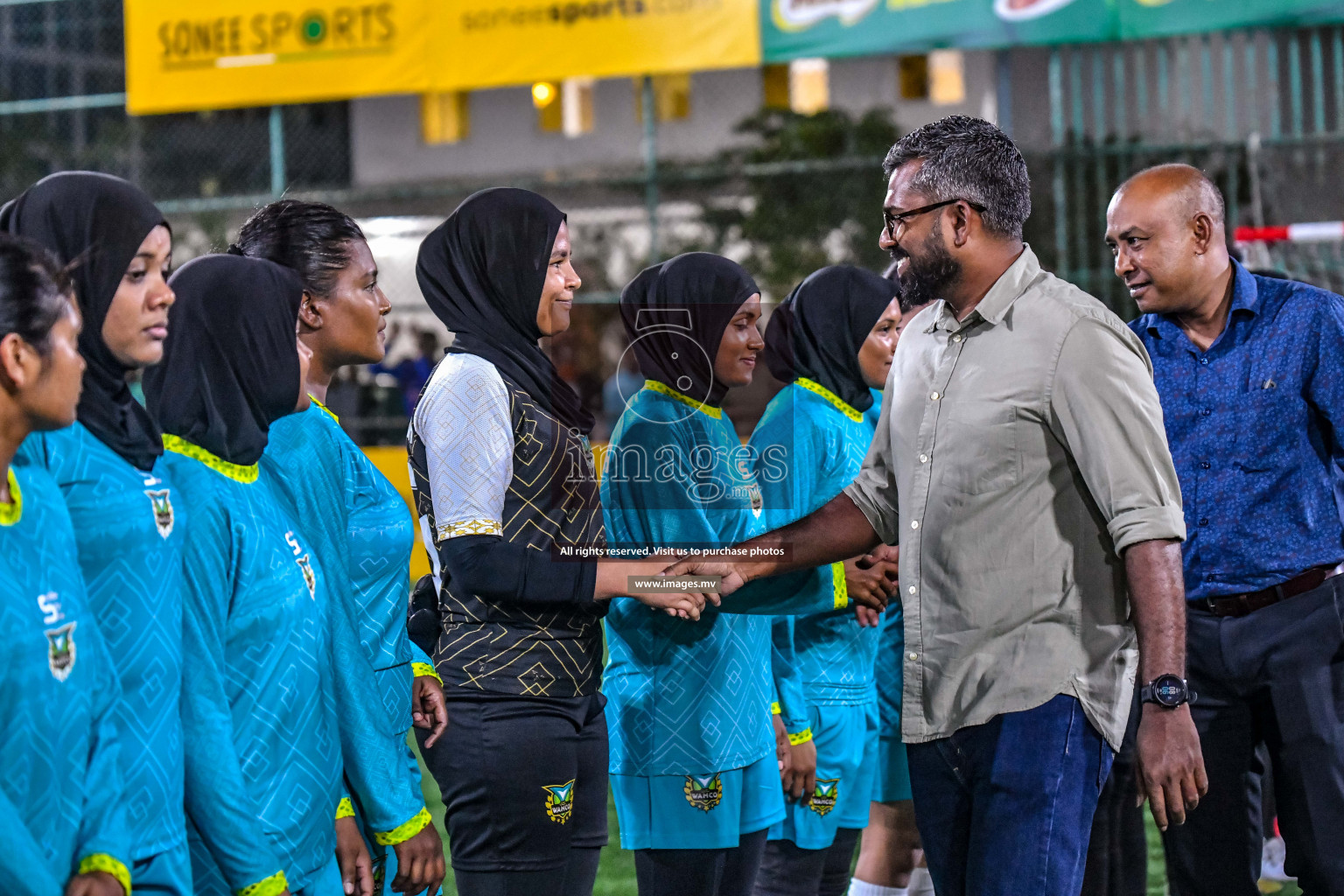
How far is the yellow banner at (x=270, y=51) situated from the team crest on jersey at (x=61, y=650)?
893 centimetres

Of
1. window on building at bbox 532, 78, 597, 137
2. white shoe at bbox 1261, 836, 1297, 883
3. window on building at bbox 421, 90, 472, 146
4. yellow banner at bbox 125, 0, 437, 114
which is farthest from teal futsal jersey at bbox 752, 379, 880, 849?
window on building at bbox 532, 78, 597, 137

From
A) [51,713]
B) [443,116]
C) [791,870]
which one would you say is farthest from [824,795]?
[443,116]

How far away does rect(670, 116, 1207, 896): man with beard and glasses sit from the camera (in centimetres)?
258

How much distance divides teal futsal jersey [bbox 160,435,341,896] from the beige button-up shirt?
44.7 inches

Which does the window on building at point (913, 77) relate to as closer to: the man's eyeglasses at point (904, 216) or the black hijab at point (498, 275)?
the man's eyeglasses at point (904, 216)

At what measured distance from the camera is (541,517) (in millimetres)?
2816

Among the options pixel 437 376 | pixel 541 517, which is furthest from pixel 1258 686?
pixel 437 376

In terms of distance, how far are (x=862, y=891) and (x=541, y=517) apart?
1913 millimetres

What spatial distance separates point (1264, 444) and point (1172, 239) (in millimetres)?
555

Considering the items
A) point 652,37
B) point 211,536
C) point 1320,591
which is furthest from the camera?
point 652,37

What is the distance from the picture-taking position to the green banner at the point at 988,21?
8.66 meters

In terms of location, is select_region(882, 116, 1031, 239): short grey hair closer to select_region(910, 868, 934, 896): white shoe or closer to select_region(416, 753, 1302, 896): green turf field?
select_region(910, 868, 934, 896): white shoe

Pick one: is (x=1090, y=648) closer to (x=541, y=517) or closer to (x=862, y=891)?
Answer: (x=541, y=517)

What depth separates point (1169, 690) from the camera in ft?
8.30
